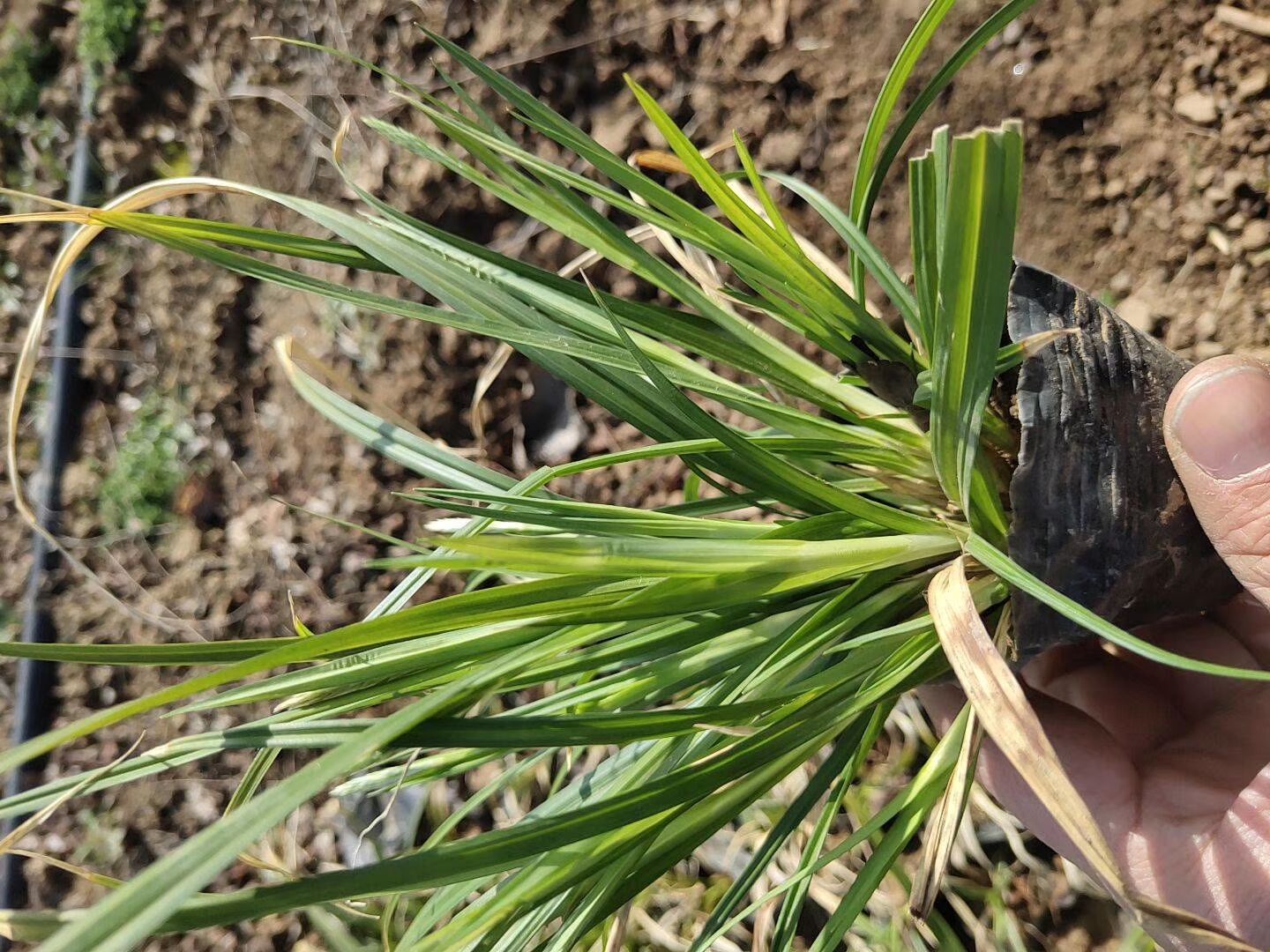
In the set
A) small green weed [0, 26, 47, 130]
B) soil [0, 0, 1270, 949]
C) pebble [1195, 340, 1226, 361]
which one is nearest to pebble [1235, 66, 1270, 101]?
soil [0, 0, 1270, 949]

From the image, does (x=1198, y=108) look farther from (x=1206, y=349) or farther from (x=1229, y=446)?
(x=1229, y=446)

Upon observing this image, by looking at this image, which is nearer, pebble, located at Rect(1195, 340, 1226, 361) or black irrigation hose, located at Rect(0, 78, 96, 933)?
pebble, located at Rect(1195, 340, 1226, 361)

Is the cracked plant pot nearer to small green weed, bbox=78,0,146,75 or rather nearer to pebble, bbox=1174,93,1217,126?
pebble, bbox=1174,93,1217,126

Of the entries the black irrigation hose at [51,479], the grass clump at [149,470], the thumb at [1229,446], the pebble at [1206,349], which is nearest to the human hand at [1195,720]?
the thumb at [1229,446]

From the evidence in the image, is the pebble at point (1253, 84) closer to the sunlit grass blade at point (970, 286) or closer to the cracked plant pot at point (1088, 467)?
the cracked plant pot at point (1088, 467)

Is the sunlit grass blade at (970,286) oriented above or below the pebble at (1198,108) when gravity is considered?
below

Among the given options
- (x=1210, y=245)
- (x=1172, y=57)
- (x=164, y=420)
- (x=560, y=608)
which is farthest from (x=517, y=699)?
(x=1172, y=57)
